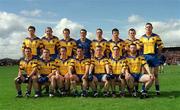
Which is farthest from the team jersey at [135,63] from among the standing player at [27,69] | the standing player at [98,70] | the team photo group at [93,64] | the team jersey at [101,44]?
the standing player at [27,69]

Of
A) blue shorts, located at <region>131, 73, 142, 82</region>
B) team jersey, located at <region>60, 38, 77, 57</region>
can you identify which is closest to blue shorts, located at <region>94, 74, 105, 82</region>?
blue shorts, located at <region>131, 73, 142, 82</region>

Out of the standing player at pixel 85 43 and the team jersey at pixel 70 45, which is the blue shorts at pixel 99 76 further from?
the team jersey at pixel 70 45

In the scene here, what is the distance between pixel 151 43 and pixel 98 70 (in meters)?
1.75

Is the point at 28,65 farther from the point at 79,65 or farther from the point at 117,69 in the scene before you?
the point at 117,69

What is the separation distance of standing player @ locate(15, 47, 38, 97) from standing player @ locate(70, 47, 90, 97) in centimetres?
113

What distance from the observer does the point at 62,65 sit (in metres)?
13.2

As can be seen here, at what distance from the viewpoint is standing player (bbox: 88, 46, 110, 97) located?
41.8 ft

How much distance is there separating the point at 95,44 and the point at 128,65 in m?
1.25

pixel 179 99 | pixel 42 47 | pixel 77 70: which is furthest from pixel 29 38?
pixel 179 99

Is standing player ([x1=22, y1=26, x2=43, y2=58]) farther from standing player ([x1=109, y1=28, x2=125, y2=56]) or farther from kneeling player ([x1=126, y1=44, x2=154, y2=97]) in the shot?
kneeling player ([x1=126, y1=44, x2=154, y2=97])

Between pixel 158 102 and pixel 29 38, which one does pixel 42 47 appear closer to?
pixel 29 38

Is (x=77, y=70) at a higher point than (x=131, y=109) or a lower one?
higher

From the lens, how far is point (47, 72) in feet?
43.8

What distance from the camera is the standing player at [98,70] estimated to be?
1275 centimetres
